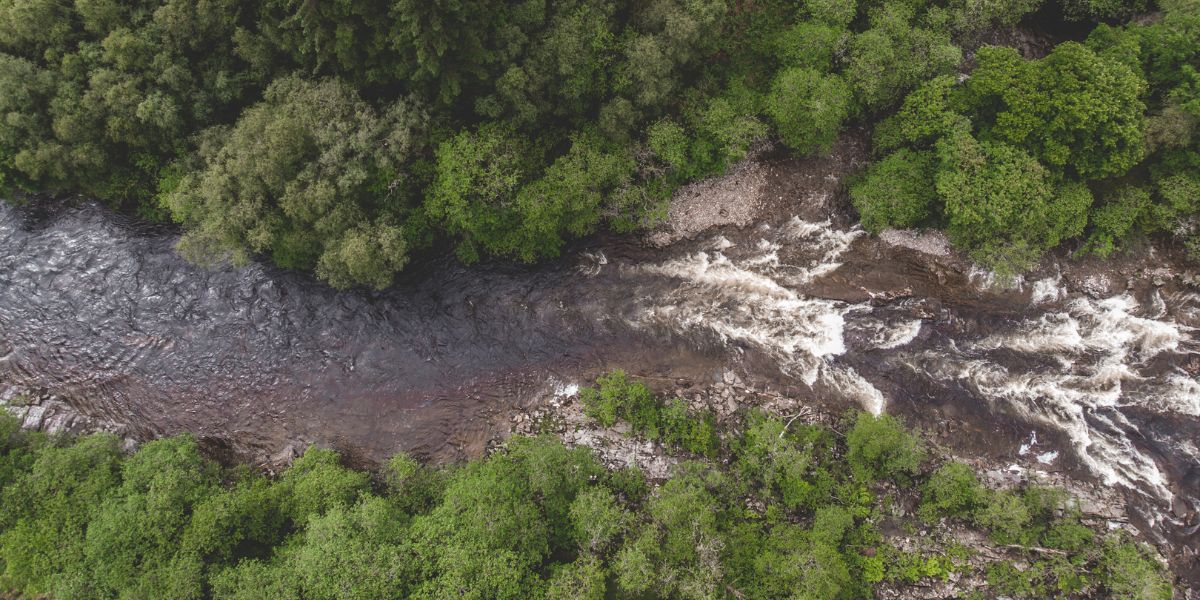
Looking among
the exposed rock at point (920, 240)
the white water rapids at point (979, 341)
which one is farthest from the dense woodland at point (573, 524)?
the exposed rock at point (920, 240)

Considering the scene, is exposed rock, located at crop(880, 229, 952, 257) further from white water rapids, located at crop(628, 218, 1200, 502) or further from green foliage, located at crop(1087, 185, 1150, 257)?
green foliage, located at crop(1087, 185, 1150, 257)

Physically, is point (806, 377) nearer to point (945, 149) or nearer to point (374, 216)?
point (945, 149)

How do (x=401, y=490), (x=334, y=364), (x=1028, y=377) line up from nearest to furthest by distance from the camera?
→ 1. (x=401, y=490)
2. (x=1028, y=377)
3. (x=334, y=364)

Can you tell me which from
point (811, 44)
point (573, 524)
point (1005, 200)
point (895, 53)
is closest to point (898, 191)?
point (1005, 200)

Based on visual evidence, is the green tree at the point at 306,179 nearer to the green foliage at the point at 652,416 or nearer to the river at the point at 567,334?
the river at the point at 567,334

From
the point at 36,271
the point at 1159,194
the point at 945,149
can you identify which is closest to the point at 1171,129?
the point at 1159,194

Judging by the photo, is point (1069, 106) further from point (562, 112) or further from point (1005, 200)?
point (562, 112)
